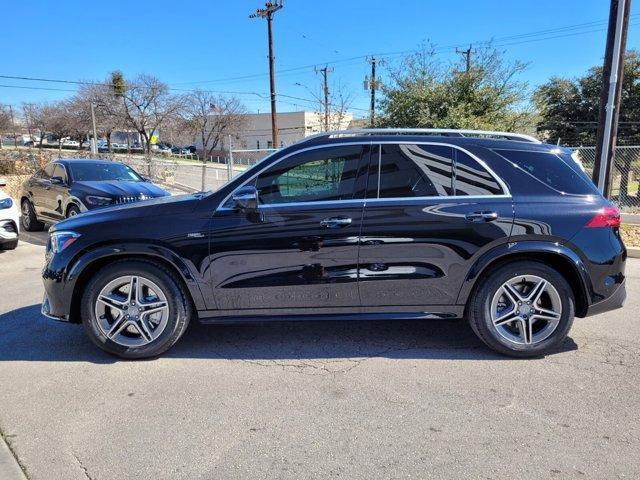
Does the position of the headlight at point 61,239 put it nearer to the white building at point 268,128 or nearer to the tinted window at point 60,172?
the tinted window at point 60,172

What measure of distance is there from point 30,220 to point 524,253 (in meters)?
10.8

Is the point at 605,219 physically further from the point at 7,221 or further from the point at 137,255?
the point at 7,221

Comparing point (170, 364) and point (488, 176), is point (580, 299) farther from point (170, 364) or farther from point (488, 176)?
point (170, 364)

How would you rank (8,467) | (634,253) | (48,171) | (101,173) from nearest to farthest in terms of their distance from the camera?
(8,467) < (634,253) < (101,173) < (48,171)

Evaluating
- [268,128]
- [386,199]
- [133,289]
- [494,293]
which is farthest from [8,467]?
[268,128]

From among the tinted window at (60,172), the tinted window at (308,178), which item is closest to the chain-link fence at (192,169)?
the tinted window at (60,172)

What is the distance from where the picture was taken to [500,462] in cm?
270

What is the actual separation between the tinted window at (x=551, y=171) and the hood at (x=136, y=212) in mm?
2493

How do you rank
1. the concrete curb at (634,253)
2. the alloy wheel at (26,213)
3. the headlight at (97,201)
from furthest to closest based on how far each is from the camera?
the alloy wheel at (26,213) < the headlight at (97,201) < the concrete curb at (634,253)

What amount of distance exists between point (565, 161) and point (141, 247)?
11.2 ft

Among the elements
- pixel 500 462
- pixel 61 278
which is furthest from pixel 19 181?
pixel 500 462

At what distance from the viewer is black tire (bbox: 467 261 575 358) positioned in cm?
392

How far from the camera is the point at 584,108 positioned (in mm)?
27672

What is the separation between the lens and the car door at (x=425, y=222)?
12.6 feet
